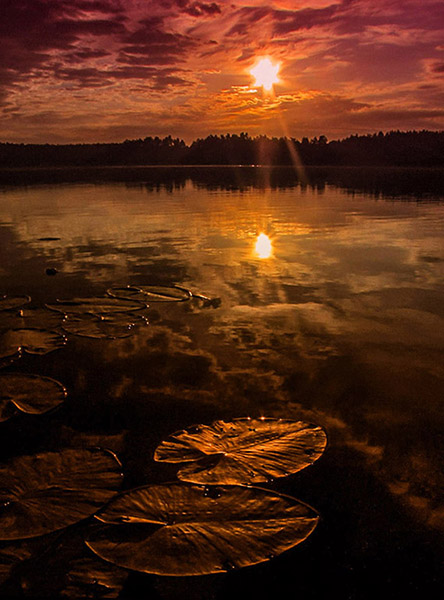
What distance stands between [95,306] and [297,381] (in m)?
3.24

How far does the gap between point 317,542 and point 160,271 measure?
23.3ft

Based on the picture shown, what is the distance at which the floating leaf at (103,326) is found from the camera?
5566 millimetres

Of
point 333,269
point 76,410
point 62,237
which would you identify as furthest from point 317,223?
point 76,410

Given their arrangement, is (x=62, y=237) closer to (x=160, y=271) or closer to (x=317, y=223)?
(x=160, y=271)

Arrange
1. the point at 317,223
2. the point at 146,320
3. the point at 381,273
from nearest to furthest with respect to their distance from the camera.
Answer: the point at 146,320
the point at 381,273
the point at 317,223

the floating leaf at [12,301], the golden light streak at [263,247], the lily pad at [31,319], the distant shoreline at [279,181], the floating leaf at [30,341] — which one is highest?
the distant shoreline at [279,181]

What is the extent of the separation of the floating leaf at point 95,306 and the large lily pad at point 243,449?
10.8 ft

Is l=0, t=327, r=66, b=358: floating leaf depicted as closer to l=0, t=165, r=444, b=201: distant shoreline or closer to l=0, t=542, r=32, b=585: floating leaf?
l=0, t=542, r=32, b=585: floating leaf

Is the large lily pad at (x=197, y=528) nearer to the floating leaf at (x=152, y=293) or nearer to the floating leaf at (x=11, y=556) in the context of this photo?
the floating leaf at (x=11, y=556)

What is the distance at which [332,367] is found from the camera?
4812mm

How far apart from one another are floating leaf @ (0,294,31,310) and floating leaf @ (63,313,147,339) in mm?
1153

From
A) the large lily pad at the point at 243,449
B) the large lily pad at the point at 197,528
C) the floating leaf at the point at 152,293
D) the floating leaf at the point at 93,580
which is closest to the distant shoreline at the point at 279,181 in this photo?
the floating leaf at the point at 152,293

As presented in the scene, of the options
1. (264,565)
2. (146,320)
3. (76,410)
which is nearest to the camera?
(264,565)

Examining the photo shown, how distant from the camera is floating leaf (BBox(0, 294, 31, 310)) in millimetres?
6586
